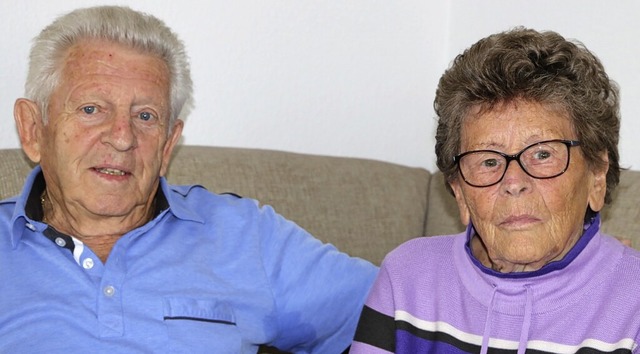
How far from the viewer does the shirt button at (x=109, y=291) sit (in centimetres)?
194

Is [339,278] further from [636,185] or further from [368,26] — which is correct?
[368,26]

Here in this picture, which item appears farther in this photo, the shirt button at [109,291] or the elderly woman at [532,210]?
the shirt button at [109,291]

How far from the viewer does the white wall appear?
8.44 feet

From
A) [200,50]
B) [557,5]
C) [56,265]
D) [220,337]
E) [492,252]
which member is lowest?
[220,337]

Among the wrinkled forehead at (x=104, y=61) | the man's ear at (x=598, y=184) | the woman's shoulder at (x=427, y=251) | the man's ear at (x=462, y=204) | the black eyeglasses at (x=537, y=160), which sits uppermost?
the wrinkled forehead at (x=104, y=61)

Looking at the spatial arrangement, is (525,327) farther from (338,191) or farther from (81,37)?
(81,37)

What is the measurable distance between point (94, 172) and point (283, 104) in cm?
92

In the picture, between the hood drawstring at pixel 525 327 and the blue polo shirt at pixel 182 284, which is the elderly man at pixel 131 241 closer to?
the blue polo shirt at pixel 182 284

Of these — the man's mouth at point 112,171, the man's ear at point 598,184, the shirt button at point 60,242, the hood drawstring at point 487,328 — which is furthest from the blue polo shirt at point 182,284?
the man's ear at point 598,184

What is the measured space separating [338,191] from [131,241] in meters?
0.65

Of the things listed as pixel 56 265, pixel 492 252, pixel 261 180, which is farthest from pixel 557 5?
pixel 56 265

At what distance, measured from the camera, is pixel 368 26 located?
9.77 ft

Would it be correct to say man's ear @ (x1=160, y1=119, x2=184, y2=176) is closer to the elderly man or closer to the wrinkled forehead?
the elderly man

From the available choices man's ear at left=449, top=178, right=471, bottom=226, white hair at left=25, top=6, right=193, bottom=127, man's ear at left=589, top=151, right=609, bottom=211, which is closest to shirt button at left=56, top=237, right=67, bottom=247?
white hair at left=25, top=6, right=193, bottom=127
